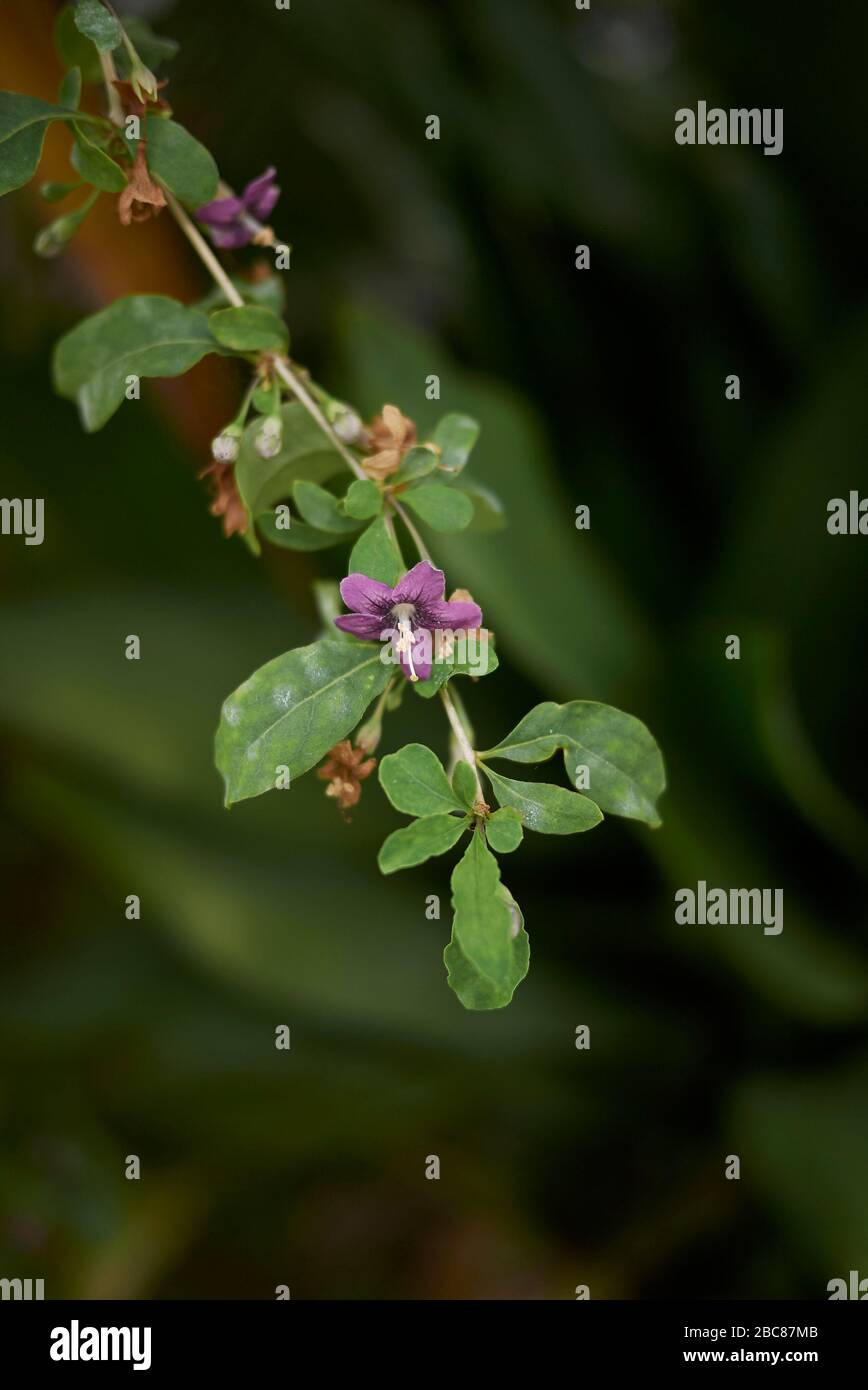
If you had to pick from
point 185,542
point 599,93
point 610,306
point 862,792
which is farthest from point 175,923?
point 599,93

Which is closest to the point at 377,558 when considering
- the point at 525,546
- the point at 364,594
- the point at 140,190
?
the point at 364,594

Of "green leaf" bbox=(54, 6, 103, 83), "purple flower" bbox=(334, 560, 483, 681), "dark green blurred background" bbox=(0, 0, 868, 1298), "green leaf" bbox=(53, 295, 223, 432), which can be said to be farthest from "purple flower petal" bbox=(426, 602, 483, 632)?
"dark green blurred background" bbox=(0, 0, 868, 1298)

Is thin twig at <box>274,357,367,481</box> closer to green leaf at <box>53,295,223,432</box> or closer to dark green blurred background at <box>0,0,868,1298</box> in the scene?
green leaf at <box>53,295,223,432</box>

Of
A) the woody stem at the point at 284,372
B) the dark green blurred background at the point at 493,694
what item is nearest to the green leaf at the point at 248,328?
the woody stem at the point at 284,372

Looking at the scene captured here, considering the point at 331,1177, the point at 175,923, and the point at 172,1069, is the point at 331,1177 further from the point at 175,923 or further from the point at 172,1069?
the point at 175,923

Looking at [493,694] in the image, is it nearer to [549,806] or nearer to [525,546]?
[525,546]

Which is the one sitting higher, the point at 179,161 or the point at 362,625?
the point at 179,161

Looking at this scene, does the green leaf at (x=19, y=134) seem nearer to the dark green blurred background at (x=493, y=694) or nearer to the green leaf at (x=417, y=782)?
the green leaf at (x=417, y=782)
